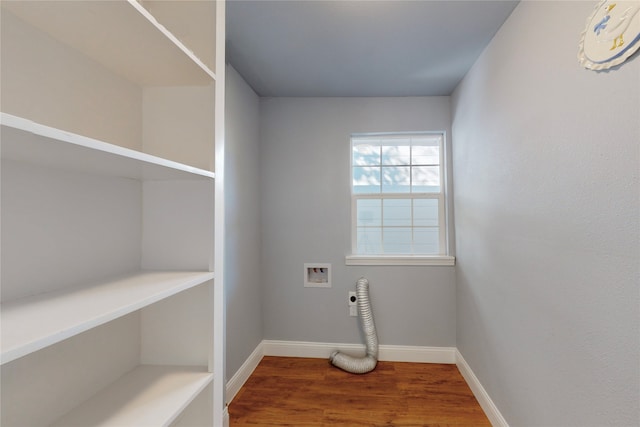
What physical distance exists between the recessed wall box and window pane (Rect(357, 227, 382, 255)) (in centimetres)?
38

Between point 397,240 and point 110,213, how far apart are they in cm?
243

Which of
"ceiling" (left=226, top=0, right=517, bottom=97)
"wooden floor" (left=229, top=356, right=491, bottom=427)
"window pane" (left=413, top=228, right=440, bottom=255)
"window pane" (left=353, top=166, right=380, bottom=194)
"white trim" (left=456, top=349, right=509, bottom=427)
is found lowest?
"wooden floor" (left=229, top=356, right=491, bottom=427)

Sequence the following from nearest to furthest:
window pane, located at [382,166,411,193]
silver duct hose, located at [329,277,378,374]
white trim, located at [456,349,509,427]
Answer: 1. white trim, located at [456,349,509,427]
2. silver duct hose, located at [329,277,378,374]
3. window pane, located at [382,166,411,193]

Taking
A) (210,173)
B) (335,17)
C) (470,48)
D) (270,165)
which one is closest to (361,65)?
(335,17)

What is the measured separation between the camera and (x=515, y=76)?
163cm

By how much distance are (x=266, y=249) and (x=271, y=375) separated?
109 centimetres

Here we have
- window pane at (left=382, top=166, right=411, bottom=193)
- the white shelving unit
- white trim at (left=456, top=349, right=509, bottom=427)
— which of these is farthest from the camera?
window pane at (left=382, top=166, right=411, bottom=193)

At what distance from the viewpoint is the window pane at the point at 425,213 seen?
9.37 ft

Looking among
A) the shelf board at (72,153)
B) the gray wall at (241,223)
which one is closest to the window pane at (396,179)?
the gray wall at (241,223)

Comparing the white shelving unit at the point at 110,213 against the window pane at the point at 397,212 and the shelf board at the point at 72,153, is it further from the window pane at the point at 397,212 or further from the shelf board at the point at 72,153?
the window pane at the point at 397,212

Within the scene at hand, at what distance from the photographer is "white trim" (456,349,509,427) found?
1814mm

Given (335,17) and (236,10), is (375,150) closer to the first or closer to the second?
(335,17)

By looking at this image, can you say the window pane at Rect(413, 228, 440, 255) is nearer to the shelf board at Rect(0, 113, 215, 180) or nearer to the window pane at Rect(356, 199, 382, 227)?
the window pane at Rect(356, 199, 382, 227)

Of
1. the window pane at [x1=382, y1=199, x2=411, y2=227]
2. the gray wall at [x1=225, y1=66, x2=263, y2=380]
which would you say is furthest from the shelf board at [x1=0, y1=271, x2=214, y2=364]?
the window pane at [x1=382, y1=199, x2=411, y2=227]
